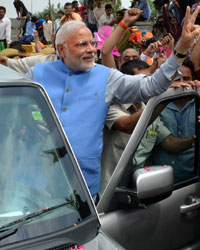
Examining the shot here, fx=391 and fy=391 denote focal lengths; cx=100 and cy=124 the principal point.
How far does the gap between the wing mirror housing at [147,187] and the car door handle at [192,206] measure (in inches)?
17.5

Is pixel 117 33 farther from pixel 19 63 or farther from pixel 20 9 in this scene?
pixel 20 9

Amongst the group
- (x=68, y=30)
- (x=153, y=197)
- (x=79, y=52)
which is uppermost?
(x=68, y=30)

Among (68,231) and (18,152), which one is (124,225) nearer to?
(68,231)

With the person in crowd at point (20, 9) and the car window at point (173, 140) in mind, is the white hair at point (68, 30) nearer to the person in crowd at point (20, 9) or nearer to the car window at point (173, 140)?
the car window at point (173, 140)

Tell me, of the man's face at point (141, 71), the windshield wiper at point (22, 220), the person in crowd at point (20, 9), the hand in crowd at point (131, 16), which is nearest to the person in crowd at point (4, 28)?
the person in crowd at point (20, 9)

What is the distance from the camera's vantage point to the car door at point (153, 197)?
205 centimetres

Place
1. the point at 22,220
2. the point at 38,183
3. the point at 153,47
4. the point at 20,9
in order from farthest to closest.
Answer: the point at 20,9 → the point at 153,47 → the point at 38,183 → the point at 22,220

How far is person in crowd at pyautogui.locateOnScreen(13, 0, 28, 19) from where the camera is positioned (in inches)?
654

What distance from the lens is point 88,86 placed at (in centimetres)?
266

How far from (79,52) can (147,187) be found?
4.00ft

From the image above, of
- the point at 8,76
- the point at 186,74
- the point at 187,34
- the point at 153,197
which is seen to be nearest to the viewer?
the point at 8,76

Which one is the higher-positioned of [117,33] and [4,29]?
[117,33]

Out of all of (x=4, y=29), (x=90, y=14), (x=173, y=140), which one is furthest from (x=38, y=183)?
(x=90, y=14)

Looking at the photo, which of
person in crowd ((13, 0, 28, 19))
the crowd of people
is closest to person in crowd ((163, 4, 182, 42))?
the crowd of people
